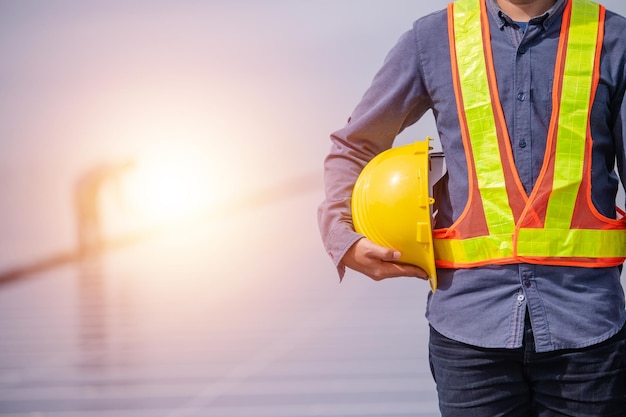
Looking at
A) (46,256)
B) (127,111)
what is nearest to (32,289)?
(46,256)

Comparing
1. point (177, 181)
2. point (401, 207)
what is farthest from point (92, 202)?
point (401, 207)

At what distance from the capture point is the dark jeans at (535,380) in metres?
1.35

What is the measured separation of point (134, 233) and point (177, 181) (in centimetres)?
34

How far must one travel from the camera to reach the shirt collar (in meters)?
1.41

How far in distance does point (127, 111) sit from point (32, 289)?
1.04m

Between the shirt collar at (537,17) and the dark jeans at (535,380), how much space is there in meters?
0.52

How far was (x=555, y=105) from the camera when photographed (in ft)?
4.56

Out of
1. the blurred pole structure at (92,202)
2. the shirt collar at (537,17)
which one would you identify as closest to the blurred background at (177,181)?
the blurred pole structure at (92,202)

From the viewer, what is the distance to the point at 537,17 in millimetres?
1407

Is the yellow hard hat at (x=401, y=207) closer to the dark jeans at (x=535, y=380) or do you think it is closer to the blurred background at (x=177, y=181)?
the dark jeans at (x=535, y=380)

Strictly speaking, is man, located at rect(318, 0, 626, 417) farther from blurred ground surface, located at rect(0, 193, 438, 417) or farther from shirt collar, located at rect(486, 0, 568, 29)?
blurred ground surface, located at rect(0, 193, 438, 417)

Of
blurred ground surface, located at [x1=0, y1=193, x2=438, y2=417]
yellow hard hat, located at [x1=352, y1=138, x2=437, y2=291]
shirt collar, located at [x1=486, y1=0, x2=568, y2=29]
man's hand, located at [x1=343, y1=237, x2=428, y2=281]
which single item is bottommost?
blurred ground surface, located at [x1=0, y1=193, x2=438, y2=417]

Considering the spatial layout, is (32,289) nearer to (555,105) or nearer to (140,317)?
(140,317)

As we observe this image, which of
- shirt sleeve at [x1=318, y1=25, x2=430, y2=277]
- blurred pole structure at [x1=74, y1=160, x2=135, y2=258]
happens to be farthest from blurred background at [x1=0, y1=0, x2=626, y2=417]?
shirt sleeve at [x1=318, y1=25, x2=430, y2=277]
